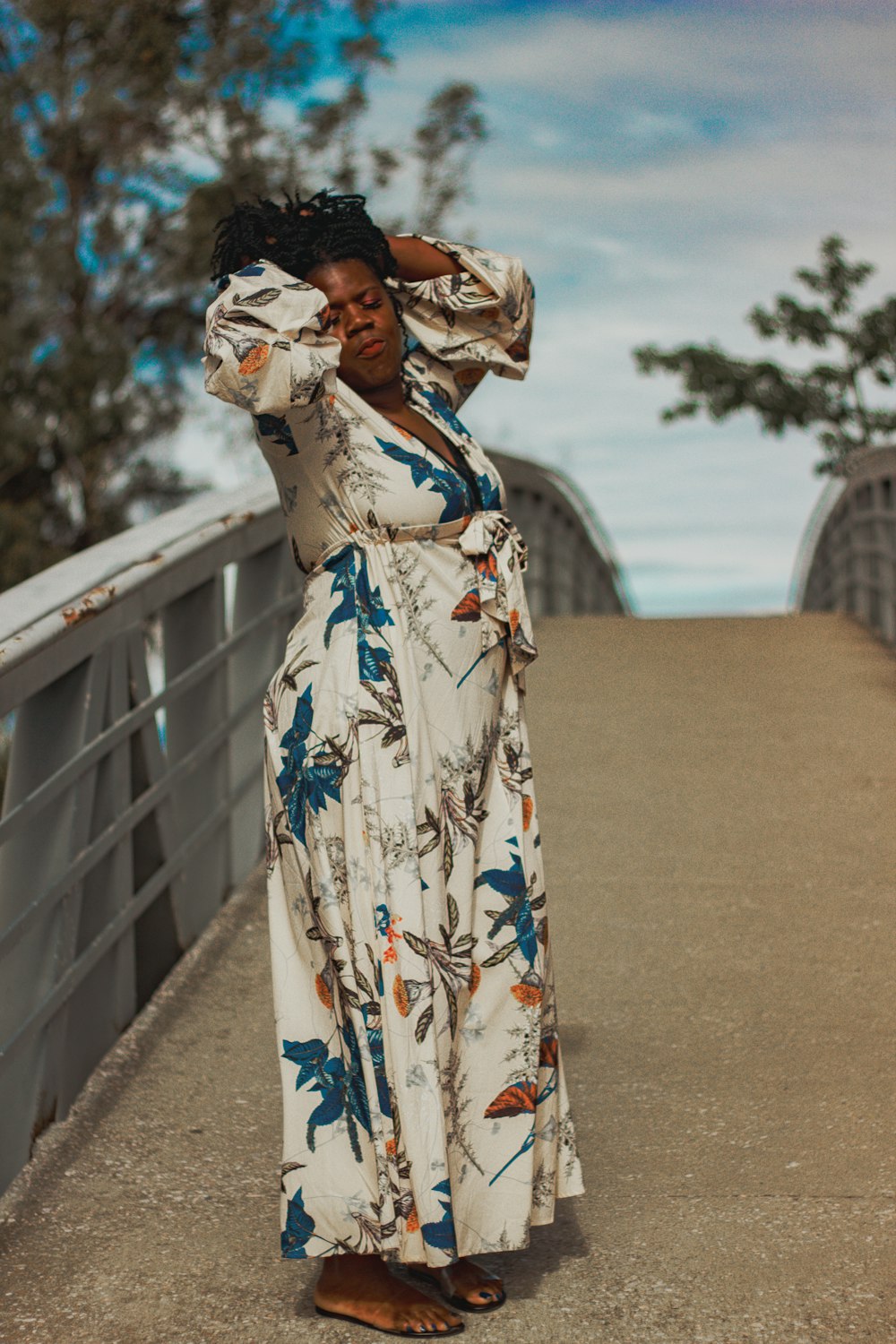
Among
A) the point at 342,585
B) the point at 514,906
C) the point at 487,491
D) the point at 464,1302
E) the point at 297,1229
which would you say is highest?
the point at 487,491

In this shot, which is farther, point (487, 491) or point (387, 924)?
point (487, 491)

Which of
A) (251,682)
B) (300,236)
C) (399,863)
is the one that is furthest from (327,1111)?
(251,682)

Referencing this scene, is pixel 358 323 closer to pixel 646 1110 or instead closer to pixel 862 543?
pixel 646 1110

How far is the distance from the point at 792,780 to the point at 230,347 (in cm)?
412

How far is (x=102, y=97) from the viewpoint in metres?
20.0

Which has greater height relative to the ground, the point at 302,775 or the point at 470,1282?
the point at 302,775

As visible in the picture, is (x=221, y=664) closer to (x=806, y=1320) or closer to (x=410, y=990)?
(x=410, y=990)

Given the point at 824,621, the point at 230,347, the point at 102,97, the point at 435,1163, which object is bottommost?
the point at 824,621

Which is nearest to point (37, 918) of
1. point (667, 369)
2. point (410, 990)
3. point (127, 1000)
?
point (127, 1000)

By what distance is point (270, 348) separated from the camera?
97.1 inches

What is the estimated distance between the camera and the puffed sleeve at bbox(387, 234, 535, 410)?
10.0 ft

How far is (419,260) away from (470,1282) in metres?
1.88

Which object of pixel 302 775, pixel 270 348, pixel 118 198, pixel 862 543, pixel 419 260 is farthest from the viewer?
pixel 118 198

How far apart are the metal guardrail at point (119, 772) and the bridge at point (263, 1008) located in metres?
0.01
